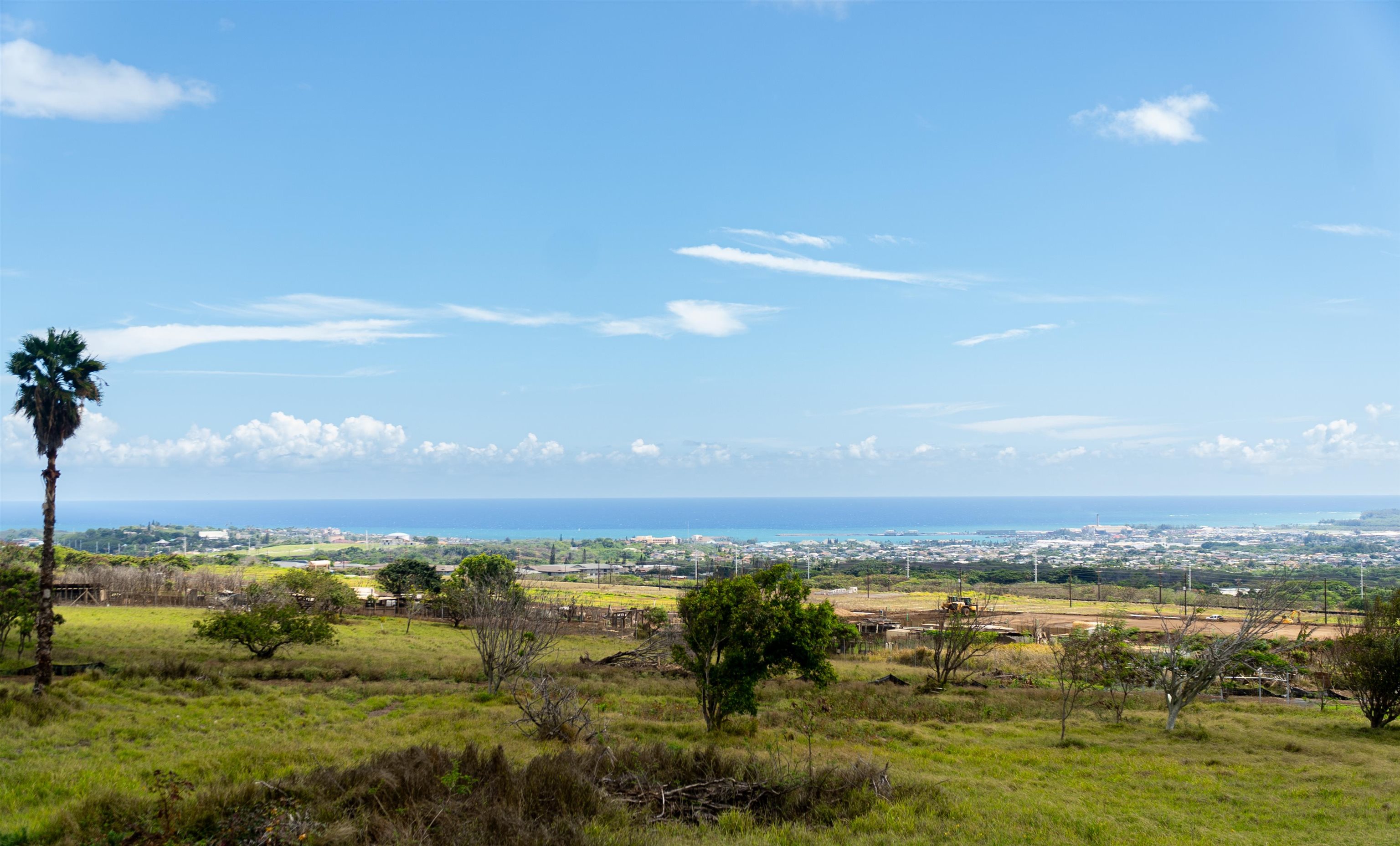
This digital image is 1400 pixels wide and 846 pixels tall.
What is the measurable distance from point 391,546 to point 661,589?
375 ft

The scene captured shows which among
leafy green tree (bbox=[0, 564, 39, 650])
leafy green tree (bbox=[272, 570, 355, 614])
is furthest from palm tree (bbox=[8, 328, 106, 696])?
leafy green tree (bbox=[272, 570, 355, 614])

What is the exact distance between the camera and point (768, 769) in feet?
39.1

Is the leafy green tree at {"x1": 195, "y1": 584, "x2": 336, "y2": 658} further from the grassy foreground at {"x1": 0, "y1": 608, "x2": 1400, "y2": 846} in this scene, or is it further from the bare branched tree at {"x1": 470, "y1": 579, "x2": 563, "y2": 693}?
the bare branched tree at {"x1": 470, "y1": 579, "x2": 563, "y2": 693}

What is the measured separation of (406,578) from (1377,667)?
177ft

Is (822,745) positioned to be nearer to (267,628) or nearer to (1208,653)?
(1208,653)

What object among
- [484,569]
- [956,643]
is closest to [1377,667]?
[956,643]

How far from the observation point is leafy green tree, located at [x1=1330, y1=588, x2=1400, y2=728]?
61.4ft

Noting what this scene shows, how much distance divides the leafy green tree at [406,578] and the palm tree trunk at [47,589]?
3541 centimetres

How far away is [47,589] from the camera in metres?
19.7

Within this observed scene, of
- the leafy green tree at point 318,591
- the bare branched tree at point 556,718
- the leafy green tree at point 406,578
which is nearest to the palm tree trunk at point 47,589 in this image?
the bare branched tree at point 556,718

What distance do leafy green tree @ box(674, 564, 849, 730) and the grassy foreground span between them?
0.97 metres

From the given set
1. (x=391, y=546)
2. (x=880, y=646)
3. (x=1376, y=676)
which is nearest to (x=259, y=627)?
(x=880, y=646)

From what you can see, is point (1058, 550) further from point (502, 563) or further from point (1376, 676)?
point (1376, 676)

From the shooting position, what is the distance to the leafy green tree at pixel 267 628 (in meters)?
27.8
